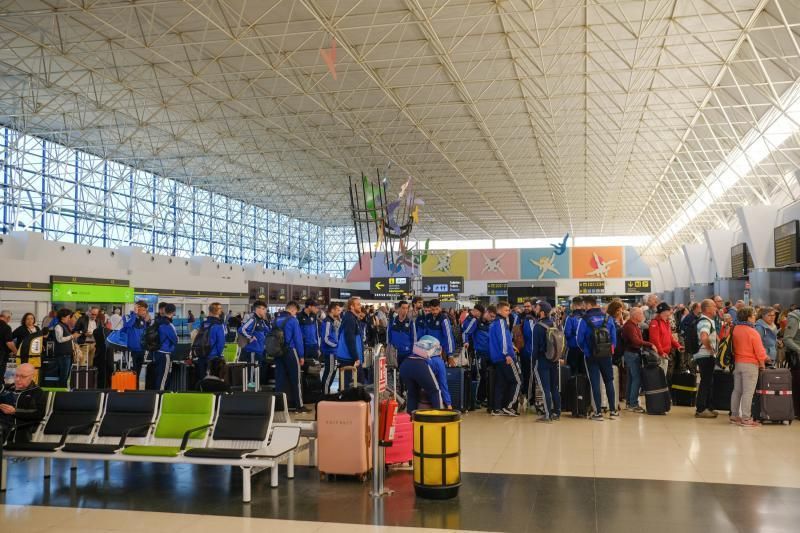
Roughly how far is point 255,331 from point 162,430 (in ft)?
15.6

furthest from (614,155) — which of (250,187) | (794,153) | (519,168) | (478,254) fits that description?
(250,187)

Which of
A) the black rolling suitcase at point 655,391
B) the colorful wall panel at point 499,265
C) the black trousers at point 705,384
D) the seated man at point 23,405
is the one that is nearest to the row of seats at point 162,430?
the seated man at point 23,405

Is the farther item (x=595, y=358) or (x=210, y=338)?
(x=210, y=338)

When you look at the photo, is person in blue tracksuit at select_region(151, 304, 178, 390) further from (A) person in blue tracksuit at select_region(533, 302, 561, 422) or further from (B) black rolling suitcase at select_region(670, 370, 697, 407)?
(B) black rolling suitcase at select_region(670, 370, 697, 407)

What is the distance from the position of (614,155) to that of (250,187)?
21.2 m

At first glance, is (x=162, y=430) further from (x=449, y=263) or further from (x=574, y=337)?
(x=449, y=263)

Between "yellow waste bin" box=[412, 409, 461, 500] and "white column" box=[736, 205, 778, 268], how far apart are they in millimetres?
19620

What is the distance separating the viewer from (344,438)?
6.31 metres

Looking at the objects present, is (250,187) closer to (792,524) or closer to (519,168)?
(519,168)

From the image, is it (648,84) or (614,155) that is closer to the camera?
(648,84)

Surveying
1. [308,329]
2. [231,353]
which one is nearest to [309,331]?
[308,329]

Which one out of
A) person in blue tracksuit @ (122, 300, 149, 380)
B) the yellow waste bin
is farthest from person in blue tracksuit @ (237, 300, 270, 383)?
the yellow waste bin

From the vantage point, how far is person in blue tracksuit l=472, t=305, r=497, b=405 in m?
10.5

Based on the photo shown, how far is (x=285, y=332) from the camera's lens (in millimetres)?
10133
